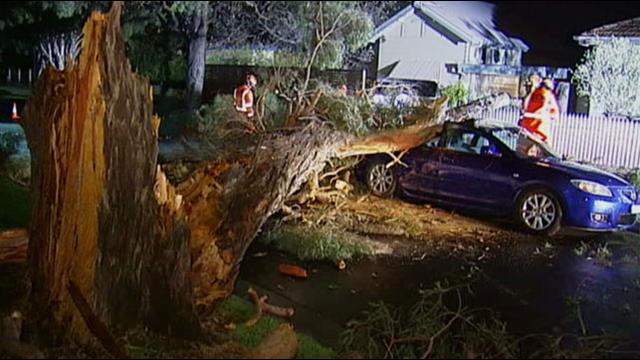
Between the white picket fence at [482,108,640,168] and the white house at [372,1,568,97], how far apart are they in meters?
8.92

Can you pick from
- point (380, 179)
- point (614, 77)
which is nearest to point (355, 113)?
point (380, 179)

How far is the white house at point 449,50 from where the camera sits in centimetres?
2644

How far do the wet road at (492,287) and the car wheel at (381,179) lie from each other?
8.72 feet

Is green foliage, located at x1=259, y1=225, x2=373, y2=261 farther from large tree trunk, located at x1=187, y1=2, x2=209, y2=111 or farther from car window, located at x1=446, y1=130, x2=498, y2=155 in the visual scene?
large tree trunk, located at x1=187, y1=2, x2=209, y2=111

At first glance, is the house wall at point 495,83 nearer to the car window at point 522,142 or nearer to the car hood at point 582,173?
the car window at point 522,142

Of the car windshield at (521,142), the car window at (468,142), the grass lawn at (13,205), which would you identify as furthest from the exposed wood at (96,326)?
the car windshield at (521,142)

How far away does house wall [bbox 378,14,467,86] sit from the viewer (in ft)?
87.9

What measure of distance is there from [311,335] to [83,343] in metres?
1.64

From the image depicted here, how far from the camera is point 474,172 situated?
11.0 metres

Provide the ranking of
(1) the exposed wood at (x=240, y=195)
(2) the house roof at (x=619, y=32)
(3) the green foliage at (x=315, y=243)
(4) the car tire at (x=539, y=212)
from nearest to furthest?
1. (1) the exposed wood at (x=240, y=195)
2. (3) the green foliage at (x=315, y=243)
3. (4) the car tire at (x=539, y=212)
4. (2) the house roof at (x=619, y=32)

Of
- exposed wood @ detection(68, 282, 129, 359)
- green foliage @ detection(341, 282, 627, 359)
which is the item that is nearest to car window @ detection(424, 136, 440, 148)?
green foliage @ detection(341, 282, 627, 359)

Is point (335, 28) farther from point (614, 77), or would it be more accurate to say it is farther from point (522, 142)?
point (614, 77)

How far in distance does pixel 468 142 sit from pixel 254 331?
6.31 m

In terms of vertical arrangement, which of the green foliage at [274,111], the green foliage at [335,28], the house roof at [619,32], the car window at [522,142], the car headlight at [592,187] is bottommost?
the car headlight at [592,187]
